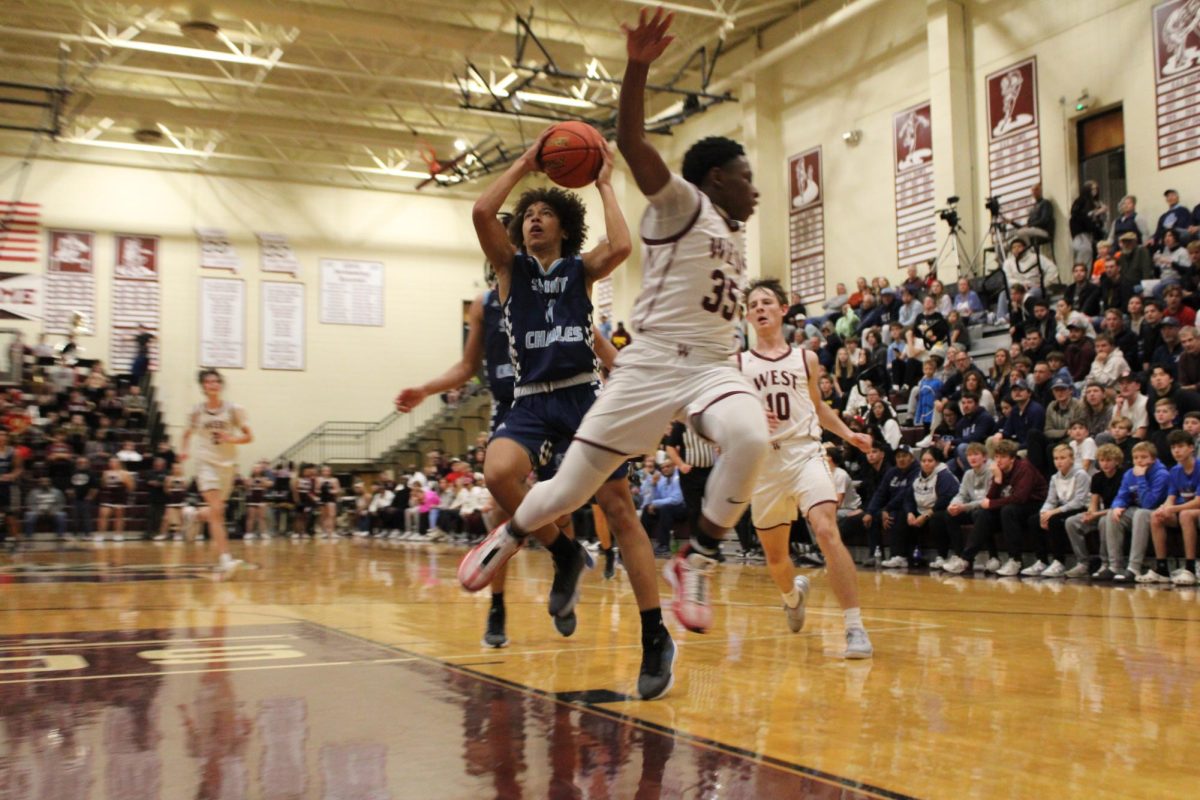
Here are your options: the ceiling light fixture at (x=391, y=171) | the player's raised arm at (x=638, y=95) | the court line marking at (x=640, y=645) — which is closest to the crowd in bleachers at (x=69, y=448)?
the ceiling light fixture at (x=391, y=171)

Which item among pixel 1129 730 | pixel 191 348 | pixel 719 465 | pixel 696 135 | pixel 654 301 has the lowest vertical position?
pixel 1129 730

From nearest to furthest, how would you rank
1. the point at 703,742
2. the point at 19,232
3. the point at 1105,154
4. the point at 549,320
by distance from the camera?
1. the point at 703,742
2. the point at 549,320
3. the point at 1105,154
4. the point at 19,232

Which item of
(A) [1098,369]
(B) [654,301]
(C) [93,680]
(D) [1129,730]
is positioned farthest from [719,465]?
(A) [1098,369]

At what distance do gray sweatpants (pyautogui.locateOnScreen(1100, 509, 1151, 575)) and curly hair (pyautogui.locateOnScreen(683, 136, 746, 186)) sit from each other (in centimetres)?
636

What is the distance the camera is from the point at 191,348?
86.0 feet

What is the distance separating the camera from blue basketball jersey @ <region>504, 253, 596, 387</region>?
448cm

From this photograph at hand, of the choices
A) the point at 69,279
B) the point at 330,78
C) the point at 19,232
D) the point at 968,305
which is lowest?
the point at 968,305

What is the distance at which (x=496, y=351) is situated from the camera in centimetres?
531

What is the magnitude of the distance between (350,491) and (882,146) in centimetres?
1507

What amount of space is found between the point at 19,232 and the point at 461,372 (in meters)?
23.5

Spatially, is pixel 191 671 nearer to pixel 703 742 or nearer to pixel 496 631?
pixel 496 631

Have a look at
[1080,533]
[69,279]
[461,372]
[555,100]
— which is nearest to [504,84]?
[555,100]

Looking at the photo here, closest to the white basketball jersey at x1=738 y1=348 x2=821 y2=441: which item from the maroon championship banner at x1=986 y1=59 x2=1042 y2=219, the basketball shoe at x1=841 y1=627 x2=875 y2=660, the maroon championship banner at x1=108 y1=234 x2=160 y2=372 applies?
the basketball shoe at x1=841 y1=627 x2=875 y2=660

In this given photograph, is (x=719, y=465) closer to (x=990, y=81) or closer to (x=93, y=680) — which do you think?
(x=93, y=680)
